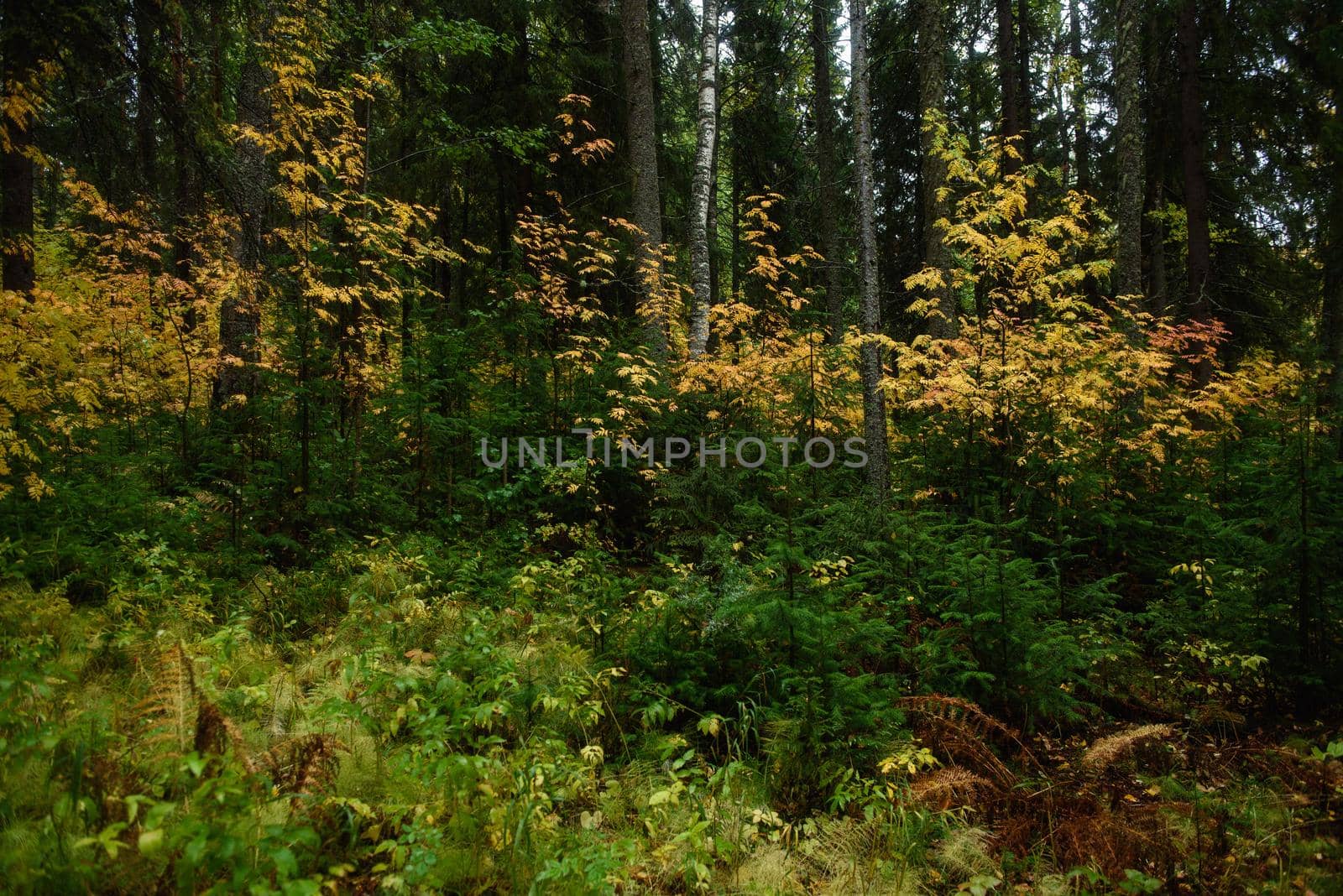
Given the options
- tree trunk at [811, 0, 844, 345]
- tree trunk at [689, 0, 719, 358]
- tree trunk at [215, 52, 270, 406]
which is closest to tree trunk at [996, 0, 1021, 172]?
tree trunk at [811, 0, 844, 345]

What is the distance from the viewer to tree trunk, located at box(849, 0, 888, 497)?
712 cm

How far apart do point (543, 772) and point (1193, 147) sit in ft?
46.3

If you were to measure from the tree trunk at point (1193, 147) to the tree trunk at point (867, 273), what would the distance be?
6.95 m

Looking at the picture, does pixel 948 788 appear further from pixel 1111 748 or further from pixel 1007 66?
pixel 1007 66

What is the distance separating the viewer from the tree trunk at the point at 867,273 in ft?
23.4

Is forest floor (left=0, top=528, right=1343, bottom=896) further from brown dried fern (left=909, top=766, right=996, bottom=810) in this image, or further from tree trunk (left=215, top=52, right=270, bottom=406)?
tree trunk (left=215, top=52, right=270, bottom=406)

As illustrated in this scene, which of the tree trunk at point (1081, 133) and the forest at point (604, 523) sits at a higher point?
the tree trunk at point (1081, 133)

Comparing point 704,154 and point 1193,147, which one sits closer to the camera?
point 704,154

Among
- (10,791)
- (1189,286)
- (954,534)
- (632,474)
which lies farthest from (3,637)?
(1189,286)

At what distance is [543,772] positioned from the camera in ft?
9.47

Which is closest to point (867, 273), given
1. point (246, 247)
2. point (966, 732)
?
point (966, 732)

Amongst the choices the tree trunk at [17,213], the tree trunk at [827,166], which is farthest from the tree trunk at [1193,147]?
the tree trunk at [17,213]

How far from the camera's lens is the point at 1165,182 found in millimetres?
13602

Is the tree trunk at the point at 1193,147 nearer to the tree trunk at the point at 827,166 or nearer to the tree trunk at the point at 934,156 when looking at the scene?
the tree trunk at the point at 934,156
